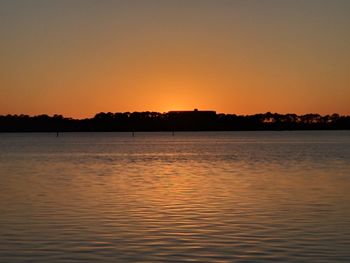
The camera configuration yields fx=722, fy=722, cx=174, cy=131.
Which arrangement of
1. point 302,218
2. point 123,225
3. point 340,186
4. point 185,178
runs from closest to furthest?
1. point 123,225
2. point 302,218
3. point 340,186
4. point 185,178

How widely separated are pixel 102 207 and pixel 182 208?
179 inches

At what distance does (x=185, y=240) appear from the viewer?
28047 millimetres

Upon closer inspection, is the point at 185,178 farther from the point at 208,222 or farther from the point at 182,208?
the point at 208,222

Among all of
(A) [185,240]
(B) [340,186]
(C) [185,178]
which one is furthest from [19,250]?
(C) [185,178]

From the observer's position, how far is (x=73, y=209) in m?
39.4

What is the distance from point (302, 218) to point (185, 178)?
105 ft

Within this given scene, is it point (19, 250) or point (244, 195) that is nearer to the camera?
point (19, 250)

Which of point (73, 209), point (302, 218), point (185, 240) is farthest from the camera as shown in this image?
point (73, 209)

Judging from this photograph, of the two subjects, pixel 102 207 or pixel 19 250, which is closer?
pixel 19 250

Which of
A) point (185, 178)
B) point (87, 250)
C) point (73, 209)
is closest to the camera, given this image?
point (87, 250)

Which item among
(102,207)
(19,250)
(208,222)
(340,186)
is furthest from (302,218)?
(340,186)

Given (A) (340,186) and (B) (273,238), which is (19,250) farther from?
(A) (340,186)

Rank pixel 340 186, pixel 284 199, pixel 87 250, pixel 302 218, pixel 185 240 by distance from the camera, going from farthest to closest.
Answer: pixel 340 186, pixel 284 199, pixel 302 218, pixel 185 240, pixel 87 250

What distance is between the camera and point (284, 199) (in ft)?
146
